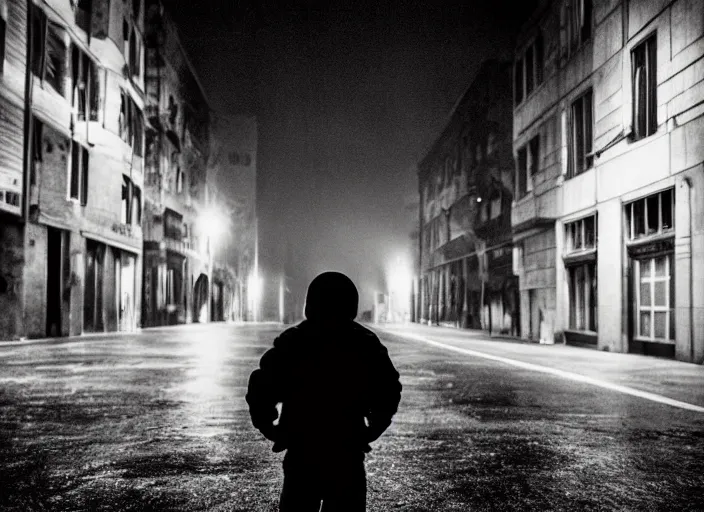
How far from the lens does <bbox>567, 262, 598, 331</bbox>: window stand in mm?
19891

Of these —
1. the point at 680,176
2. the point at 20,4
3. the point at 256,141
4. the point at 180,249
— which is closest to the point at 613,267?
the point at 680,176

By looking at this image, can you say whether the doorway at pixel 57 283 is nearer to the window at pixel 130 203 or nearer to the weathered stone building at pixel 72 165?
the weathered stone building at pixel 72 165

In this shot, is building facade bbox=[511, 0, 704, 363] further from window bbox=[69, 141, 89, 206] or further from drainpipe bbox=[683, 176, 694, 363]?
window bbox=[69, 141, 89, 206]

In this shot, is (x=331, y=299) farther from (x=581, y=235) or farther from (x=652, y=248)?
(x=581, y=235)

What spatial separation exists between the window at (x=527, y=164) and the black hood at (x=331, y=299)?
23.6 meters

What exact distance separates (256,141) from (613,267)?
213ft

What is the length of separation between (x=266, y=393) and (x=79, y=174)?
75.7ft

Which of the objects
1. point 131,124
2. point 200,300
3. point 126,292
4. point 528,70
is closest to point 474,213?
point 528,70

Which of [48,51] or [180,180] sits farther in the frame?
[180,180]

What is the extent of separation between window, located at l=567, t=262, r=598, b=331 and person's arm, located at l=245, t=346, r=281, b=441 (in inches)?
729

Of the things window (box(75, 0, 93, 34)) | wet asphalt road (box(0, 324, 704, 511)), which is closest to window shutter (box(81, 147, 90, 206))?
window (box(75, 0, 93, 34))

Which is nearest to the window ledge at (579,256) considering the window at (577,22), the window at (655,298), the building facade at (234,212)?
the window at (655,298)

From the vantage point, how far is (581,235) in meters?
20.4

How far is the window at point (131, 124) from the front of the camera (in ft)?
91.1
